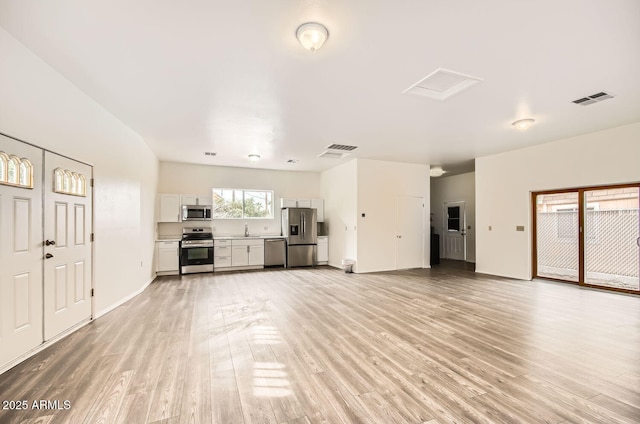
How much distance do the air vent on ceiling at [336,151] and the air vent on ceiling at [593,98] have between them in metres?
3.55

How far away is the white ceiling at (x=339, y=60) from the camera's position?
2.12 m

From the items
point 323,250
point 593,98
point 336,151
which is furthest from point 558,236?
point 323,250

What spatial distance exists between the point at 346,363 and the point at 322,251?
599cm

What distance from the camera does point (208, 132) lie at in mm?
4977

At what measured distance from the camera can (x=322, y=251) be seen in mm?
8531

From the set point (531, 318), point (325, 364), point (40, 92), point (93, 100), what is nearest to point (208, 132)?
point (93, 100)

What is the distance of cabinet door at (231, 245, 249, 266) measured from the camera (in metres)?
7.61

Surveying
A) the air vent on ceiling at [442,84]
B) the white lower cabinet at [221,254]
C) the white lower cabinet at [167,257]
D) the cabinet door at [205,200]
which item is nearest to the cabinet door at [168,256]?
the white lower cabinet at [167,257]

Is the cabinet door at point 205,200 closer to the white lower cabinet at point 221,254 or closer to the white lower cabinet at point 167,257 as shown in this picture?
the white lower cabinet at point 221,254

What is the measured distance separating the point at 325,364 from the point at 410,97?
3205 mm

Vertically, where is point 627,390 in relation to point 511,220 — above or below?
below

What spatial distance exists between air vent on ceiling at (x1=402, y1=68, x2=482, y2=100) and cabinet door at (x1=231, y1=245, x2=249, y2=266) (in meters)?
5.83

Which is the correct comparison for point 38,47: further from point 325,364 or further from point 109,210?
point 325,364

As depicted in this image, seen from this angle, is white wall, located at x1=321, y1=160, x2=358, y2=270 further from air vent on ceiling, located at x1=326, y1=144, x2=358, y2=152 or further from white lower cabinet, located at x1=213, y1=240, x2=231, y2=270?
white lower cabinet, located at x1=213, y1=240, x2=231, y2=270
